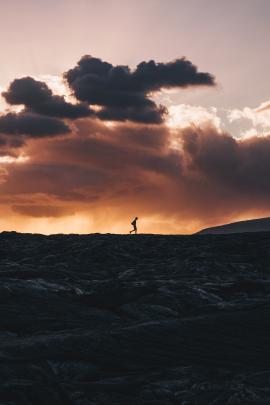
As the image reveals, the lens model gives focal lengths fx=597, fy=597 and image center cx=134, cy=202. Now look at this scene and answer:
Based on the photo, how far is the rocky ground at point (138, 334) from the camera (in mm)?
12914

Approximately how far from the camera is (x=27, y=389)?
12.6 metres

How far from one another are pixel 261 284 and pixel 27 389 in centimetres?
1605

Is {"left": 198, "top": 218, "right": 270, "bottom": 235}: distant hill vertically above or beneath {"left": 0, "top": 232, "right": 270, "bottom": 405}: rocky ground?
above

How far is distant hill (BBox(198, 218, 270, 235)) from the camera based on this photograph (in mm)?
97750

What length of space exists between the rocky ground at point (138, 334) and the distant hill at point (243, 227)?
6400cm

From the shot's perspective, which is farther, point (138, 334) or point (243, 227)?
point (243, 227)

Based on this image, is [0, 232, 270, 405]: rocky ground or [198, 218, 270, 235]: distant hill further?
[198, 218, 270, 235]: distant hill

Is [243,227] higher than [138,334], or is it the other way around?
[243,227]

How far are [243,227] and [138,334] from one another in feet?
289

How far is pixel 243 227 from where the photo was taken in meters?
103

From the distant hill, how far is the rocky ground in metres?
64.0

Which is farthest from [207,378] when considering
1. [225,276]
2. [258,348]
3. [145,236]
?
[145,236]

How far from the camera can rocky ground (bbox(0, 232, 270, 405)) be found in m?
12.9

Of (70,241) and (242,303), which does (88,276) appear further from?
(70,241)
